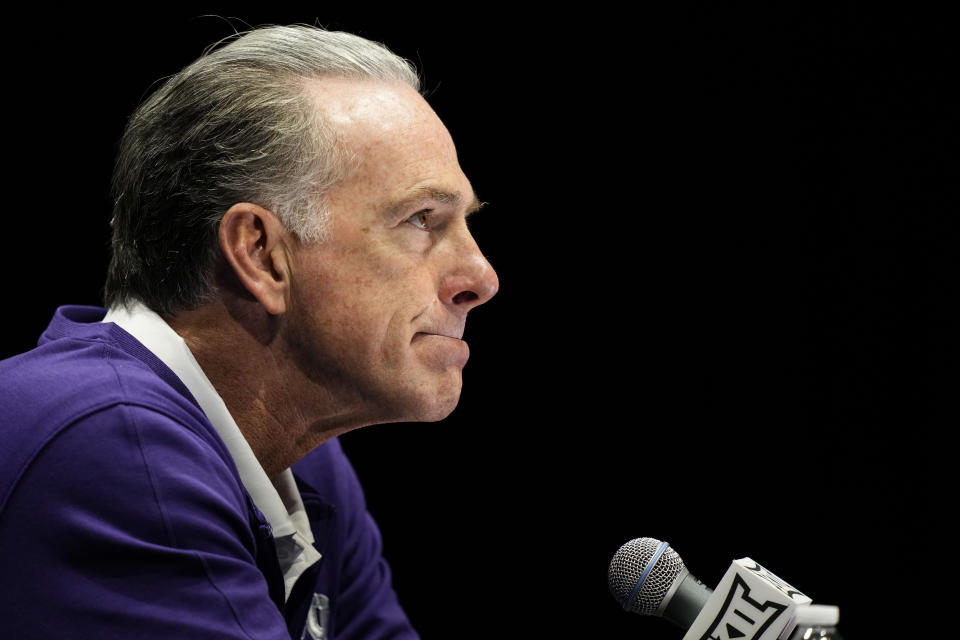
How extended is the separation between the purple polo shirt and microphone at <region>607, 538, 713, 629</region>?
1.72 feet

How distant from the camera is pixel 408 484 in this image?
3176 millimetres

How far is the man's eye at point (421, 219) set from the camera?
1.69m

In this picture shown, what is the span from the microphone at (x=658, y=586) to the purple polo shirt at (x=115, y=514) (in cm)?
53

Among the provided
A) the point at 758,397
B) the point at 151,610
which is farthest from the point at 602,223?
the point at 151,610

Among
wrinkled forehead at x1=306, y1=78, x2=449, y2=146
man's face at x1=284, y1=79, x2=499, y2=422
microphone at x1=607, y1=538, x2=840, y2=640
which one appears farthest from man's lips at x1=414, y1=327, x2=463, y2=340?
microphone at x1=607, y1=538, x2=840, y2=640

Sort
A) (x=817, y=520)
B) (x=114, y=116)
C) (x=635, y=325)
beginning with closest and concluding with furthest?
(x=114, y=116), (x=817, y=520), (x=635, y=325)

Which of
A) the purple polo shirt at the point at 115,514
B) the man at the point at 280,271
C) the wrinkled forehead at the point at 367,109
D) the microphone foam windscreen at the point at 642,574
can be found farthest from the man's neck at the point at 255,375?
the microphone foam windscreen at the point at 642,574

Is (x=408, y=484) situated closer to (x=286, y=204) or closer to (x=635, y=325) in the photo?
(x=635, y=325)

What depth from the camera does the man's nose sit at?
66.8 inches

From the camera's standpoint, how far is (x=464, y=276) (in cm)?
170

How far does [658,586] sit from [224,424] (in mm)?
743

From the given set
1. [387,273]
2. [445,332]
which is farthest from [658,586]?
[387,273]

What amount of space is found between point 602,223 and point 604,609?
3.96 ft

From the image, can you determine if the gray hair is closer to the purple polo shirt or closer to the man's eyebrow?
the man's eyebrow
